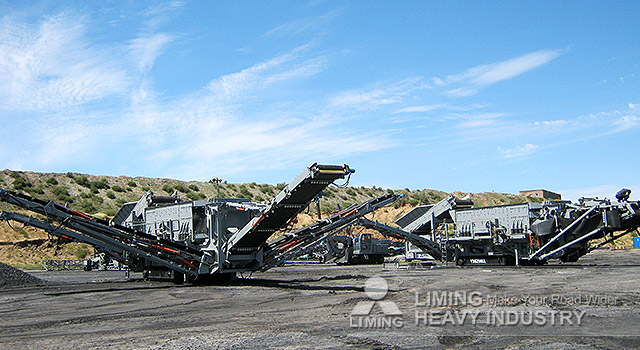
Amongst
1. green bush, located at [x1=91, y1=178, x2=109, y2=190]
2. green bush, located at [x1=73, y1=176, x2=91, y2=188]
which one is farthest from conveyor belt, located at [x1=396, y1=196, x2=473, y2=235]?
green bush, located at [x1=73, y1=176, x2=91, y2=188]

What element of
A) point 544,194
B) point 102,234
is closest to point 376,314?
point 102,234

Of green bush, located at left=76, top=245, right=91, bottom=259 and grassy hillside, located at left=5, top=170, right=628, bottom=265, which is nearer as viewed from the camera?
grassy hillside, located at left=5, top=170, right=628, bottom=265

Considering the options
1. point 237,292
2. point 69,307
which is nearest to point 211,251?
point 237,292

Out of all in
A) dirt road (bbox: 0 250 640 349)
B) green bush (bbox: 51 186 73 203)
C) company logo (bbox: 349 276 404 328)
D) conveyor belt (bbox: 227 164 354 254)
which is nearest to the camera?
dirt road (bbox: 0 250 640 349)

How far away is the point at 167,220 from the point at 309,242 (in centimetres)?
566

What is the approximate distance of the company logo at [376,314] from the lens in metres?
9.52

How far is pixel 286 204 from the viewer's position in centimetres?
1672

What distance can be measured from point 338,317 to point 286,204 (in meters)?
6.71

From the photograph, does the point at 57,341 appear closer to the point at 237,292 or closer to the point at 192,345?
the point at 192,345

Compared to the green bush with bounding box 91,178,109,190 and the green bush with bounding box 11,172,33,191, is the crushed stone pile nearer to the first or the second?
the green bush with bounding box 11,172,33,191

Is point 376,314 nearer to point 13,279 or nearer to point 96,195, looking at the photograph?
point 13,279

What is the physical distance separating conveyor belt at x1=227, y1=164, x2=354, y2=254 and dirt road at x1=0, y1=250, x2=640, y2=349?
1982mm

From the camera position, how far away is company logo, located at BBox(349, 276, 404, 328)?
9522 millimetres

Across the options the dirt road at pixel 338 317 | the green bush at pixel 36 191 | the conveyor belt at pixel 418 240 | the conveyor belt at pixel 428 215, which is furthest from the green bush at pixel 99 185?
the dirt road at pixel 338 317
